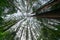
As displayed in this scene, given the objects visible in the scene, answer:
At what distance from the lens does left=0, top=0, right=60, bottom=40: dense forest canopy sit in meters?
1.24

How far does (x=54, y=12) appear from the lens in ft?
4.17

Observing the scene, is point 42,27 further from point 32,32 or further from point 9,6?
point 9,6

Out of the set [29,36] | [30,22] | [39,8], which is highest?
[39,8]

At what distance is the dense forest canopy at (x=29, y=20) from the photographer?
4.08ft

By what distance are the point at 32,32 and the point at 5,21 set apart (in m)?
0.23

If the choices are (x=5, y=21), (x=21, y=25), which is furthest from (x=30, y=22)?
(x=5, y=21)

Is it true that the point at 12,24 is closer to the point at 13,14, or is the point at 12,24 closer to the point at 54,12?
the point at 13,14

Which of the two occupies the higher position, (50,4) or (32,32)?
(50,4)

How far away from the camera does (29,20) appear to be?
1.28m

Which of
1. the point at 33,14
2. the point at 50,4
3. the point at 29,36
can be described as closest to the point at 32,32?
the point at 29,36

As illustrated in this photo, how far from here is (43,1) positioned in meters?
1.33

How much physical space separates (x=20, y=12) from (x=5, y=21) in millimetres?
140

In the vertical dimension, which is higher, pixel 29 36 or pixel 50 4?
pixel 50 4

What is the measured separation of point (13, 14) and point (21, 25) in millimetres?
A: 116
